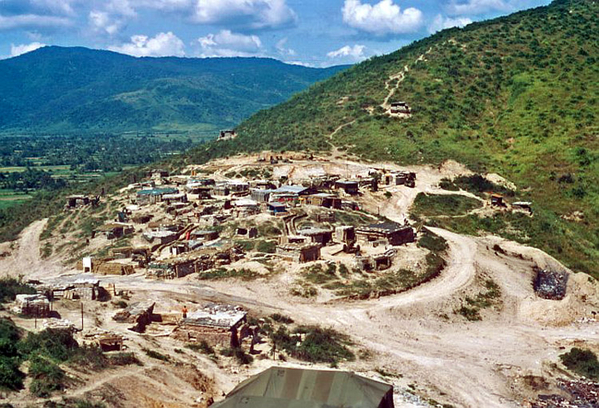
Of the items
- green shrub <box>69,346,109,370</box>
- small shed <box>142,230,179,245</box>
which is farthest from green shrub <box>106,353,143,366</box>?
small shed <box>142,230,179,245</box>

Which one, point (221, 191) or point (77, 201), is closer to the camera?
point (221, 191)

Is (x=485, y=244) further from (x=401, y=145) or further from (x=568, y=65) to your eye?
(x=568, y=65)

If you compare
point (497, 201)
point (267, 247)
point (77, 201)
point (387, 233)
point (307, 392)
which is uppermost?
point (77, 201)

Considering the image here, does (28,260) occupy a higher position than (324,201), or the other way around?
(324,201)

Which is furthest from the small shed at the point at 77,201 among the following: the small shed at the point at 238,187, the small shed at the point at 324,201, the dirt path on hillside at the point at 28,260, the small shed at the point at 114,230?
the small shed at the point at 324,201

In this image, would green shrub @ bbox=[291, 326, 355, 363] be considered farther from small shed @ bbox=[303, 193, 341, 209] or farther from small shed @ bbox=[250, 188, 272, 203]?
small shed @ bbox=[250, 188, 272, 203]

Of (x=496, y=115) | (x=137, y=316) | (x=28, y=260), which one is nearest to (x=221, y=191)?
(x=28, y=260)

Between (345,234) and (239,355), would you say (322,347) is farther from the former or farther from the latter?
(345,234)
